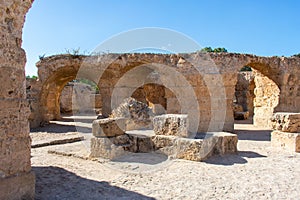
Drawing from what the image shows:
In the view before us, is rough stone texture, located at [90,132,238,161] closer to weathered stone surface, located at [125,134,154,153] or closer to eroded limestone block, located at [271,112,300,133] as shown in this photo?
weathered stone surface, located at [125,134,154,153]

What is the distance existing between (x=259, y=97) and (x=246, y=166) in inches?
343

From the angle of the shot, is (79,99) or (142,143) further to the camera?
(79,99)

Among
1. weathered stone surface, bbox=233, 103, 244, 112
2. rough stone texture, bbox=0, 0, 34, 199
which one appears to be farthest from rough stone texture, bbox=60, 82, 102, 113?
rough stone texture, bbox=0, 0, 34, 199

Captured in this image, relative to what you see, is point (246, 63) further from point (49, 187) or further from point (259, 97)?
point (49, 187)

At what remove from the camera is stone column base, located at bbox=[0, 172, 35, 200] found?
3.06 meters

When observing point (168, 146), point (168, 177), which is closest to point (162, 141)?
point (168, 146)

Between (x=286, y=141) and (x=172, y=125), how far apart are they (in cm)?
325

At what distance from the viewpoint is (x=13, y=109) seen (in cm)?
328

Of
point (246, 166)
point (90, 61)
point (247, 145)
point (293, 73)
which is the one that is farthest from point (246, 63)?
point (90, 61)

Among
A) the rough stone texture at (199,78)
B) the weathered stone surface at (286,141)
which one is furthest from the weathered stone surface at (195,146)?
the rough stone texture at (199,78)

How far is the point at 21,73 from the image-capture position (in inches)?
137

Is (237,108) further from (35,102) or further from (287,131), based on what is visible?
(35,102)

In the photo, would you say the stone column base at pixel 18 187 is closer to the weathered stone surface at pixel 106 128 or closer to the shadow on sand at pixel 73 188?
the shadow on sand at pixel 73 188

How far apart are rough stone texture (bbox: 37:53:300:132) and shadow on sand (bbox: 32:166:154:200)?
21.2ft
